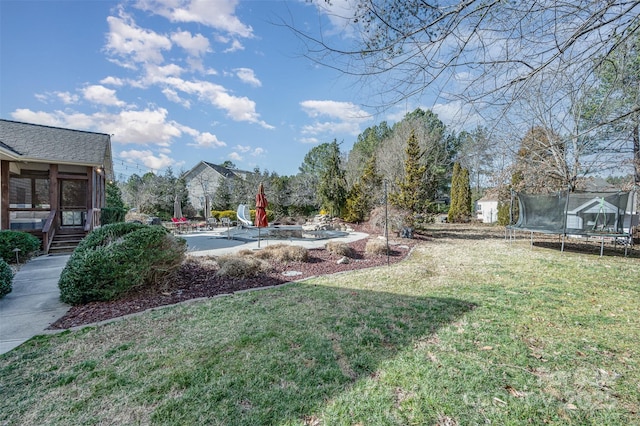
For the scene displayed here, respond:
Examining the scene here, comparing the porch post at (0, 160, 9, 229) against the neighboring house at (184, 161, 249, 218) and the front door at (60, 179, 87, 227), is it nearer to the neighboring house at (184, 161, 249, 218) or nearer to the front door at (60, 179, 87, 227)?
the front door at (60, 179, 87, 227)

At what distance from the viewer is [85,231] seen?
920 cm

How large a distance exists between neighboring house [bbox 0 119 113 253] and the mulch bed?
20.0 feet

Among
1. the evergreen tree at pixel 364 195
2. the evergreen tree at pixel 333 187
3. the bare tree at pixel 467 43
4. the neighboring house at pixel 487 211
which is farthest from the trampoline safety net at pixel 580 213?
the neighboring house at pixel 487 211

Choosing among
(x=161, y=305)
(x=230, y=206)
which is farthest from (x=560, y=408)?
(x=230, y=206)

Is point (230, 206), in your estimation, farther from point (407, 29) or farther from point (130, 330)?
point (407, 29)

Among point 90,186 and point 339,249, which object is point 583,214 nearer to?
point 339,249

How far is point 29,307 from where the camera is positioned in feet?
12.5

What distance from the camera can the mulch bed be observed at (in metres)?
3.63

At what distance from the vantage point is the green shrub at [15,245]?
647 centimetres

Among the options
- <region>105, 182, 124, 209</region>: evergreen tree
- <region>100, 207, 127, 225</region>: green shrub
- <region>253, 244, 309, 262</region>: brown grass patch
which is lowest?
<region>253, 244, 309, 262</region>: brown grass patch

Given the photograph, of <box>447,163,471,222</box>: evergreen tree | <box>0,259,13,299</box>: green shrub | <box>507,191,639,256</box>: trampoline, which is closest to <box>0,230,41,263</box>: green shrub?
<box>0,259,13,299</box>: green shrub

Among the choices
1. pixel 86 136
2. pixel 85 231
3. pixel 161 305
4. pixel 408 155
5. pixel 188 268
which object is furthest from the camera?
pixel 408 155

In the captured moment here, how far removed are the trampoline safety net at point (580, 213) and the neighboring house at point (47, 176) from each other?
14885mm

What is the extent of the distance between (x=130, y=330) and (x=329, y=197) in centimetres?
1527
